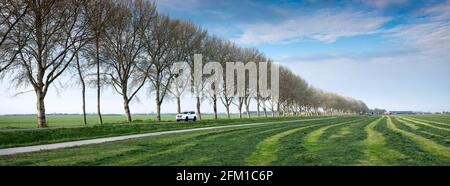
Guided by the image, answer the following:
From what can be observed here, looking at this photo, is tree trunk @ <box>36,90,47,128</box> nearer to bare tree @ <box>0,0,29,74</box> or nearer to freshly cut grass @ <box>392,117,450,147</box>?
bare tree @ <box>0,0,29,74</box>

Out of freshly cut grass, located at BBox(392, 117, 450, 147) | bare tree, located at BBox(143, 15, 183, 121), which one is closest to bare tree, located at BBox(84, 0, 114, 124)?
bare tree, located at BBox(143, 15, 183, 121)

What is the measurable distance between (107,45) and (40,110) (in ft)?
42.4

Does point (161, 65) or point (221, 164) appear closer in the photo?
point (221, 164)

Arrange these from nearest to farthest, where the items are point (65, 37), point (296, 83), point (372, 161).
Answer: point (372, 161) < point (65, 37) < point (296, 83)

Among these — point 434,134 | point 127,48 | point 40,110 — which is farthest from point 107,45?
point 434,134

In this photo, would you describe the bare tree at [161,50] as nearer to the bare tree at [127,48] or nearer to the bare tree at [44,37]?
the bare tree at [127,48]

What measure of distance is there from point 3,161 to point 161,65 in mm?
37930

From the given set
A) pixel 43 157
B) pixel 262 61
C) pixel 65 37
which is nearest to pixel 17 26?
pixel 65 37

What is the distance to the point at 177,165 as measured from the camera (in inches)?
440

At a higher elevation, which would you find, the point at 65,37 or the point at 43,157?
the point at 65,37

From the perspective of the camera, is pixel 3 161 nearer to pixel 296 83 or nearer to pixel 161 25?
pixel 161 25

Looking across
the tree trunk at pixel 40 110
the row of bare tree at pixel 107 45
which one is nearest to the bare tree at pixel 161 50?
the row of bare tree at pixel 107 45

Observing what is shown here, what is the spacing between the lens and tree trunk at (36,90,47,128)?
31.1m

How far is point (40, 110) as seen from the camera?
31.4m
